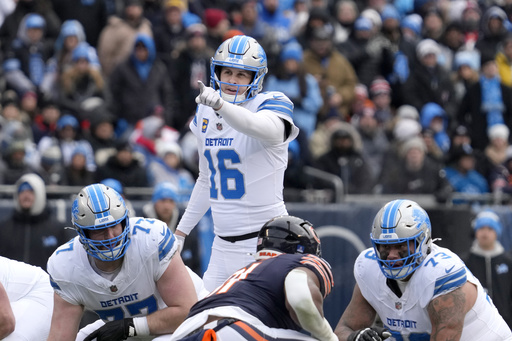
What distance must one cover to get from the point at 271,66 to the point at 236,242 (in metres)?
6.91

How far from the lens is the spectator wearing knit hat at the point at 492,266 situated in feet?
34.5

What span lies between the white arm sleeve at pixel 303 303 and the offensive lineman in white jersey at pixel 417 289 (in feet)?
2.92

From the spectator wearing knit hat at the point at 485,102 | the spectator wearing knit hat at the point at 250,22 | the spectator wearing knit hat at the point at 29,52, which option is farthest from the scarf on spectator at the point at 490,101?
the spectator wearing knit hat at the point at 29,52

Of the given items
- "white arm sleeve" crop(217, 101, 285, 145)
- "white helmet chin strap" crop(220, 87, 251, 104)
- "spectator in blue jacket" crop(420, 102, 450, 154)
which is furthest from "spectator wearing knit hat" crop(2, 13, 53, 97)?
"white arm sleeve" crop(217, 101, 285, 145)

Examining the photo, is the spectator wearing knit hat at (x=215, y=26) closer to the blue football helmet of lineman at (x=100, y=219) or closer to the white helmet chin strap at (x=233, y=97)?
the white helmet chin strap at (x=233, y=97)

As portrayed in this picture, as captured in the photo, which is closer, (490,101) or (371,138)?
(371,138)

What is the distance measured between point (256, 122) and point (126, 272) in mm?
1219

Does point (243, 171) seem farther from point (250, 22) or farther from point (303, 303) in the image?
point (250, 22)

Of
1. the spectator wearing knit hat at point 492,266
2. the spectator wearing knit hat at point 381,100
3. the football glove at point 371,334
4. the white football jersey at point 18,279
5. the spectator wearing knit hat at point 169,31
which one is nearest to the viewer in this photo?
the football glove at point 371,334

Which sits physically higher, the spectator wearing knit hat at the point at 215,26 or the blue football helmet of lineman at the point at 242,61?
the spectator wearing knit hat at the point at 215,26

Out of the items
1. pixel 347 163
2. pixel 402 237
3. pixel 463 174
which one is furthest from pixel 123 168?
pixel 402 237

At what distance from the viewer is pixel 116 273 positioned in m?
6.47

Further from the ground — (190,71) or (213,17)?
(213,17)

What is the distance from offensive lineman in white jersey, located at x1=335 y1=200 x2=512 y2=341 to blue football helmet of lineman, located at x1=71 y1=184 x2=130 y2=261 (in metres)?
1.49
